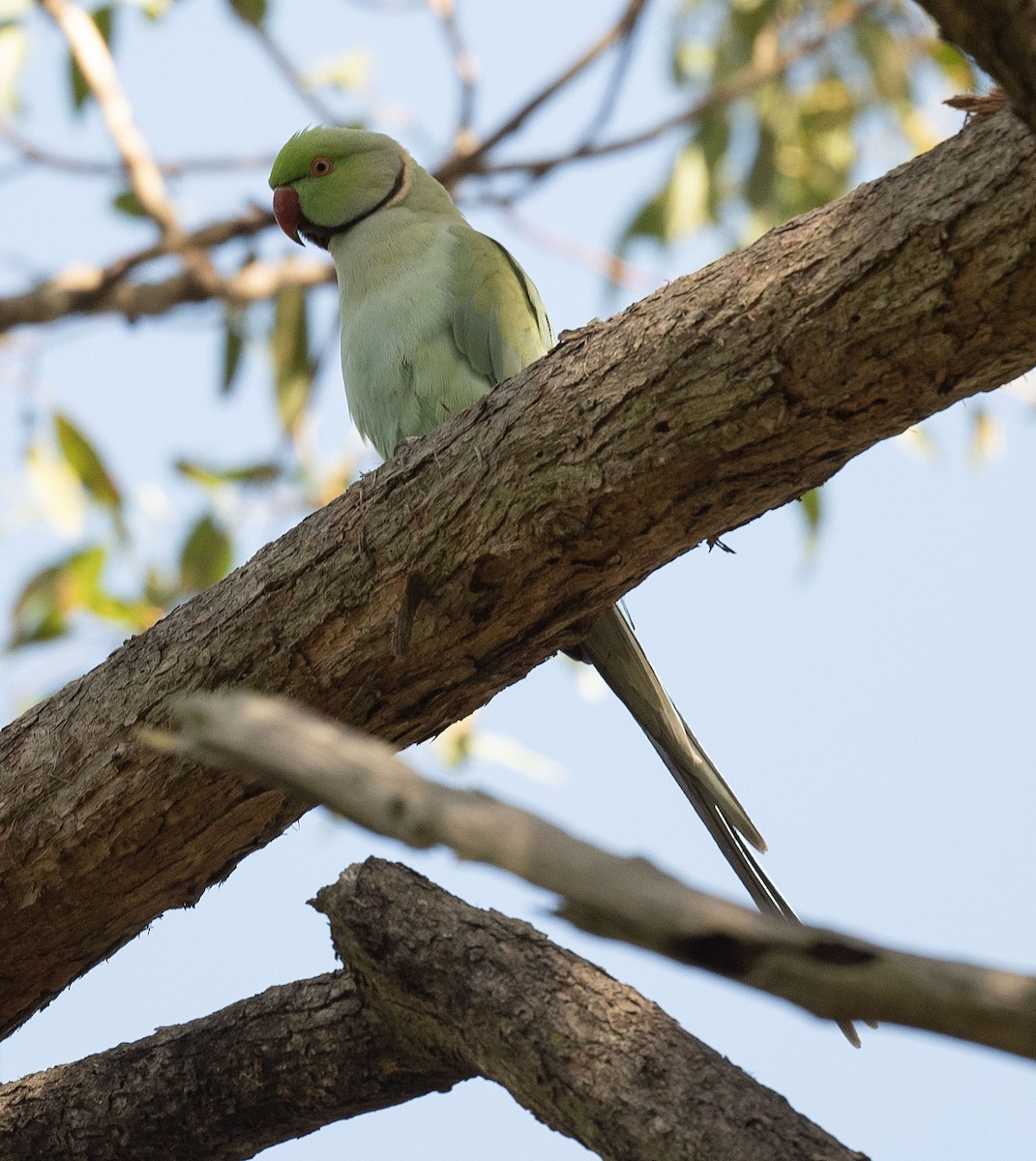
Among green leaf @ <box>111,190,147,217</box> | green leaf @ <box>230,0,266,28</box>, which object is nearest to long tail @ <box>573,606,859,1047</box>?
green leaf @ <box>111,190,147,217</box>

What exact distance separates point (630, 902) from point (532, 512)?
3.52 ft

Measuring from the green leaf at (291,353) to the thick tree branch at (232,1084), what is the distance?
2.81 meters

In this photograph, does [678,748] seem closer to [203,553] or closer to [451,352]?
[451,352]

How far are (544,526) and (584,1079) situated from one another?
0.78 metres

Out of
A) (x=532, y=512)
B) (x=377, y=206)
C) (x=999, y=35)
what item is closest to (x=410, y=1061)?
(x=532, y=512)

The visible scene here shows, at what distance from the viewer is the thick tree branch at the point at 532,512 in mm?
→ 1608

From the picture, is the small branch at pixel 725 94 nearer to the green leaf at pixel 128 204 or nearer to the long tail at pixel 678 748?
the green leaf at pixel 128 204

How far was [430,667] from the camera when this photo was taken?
200 centimetres

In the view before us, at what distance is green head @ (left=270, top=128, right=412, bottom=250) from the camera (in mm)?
3420

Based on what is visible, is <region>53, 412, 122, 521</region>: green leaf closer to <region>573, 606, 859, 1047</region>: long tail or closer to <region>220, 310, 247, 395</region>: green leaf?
<region>220, 310, 247, 395</region>: green leaf

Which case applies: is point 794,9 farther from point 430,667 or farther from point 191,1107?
point 191,1107

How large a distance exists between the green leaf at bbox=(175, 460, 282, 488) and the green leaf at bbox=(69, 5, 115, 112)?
4.68 ft

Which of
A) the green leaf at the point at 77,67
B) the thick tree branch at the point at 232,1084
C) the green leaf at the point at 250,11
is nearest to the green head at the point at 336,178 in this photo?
the green leaf at the point at 250,11

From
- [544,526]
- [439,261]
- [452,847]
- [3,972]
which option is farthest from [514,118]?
[452,847]
